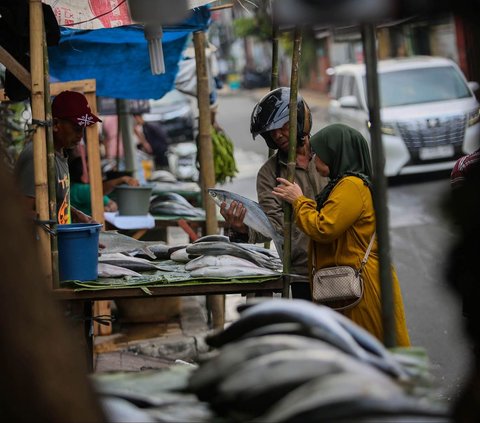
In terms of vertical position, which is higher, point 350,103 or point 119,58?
point 350,103

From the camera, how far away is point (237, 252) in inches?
245

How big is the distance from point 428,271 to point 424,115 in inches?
253

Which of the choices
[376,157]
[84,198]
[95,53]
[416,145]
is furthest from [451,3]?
[416,145]

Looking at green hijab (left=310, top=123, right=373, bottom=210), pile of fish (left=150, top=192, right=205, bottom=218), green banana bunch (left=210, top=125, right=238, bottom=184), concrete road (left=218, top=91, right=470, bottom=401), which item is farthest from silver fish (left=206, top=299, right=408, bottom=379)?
green banana bunch (left=210, top=125, right=238, bottom=184)

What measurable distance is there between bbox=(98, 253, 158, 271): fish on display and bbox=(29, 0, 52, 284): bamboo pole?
27.1 inches

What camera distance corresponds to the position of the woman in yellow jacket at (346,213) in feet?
17.3

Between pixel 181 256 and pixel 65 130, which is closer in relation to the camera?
pixel 181 256

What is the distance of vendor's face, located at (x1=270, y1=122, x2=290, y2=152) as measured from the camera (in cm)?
615

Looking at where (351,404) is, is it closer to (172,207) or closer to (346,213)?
(346,213)

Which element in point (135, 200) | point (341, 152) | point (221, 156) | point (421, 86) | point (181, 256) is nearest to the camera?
point (341, 152)

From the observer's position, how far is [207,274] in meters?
5.90

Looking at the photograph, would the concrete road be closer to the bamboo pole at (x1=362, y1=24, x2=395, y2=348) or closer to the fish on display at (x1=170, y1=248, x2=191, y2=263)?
the fish on display at (x1=170, y1=248, x2=191, y2=263)

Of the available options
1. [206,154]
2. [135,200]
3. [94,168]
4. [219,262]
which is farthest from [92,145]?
[219,262]

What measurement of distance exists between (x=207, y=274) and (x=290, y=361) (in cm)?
304
